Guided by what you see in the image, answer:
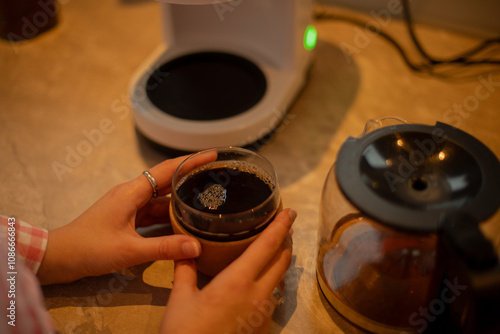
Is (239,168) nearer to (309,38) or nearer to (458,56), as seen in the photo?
(309,38)

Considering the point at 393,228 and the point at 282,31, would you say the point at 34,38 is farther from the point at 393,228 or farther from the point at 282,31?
the point at 393,228

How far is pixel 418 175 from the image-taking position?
16.6 inches

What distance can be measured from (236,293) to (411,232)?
0.16 meters

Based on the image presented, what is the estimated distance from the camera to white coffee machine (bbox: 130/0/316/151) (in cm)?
67

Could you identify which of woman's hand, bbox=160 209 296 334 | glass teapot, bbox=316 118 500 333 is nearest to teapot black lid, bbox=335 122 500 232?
glass teapot, bbox=316 118 500 333

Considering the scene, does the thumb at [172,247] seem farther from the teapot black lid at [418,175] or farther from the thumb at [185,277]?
the teapot black lid at [418,175]

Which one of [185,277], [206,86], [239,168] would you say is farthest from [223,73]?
[185,277]

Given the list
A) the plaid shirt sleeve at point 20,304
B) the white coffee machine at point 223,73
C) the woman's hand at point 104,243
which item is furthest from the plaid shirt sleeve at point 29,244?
the white coffee machine at point 223,73

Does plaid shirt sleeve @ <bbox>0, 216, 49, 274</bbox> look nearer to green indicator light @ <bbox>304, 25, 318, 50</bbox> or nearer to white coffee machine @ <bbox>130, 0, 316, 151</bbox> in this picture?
white coffee machine @ <bbox>130, 0, 316, 151</bbox>

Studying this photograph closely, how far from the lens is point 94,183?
0.68 metres

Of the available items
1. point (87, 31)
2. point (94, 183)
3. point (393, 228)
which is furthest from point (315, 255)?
point (87, 31)

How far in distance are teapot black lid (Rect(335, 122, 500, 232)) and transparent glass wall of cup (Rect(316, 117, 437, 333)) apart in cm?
3

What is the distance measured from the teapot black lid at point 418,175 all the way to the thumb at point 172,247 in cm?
16

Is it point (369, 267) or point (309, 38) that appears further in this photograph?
point (309, 38)
